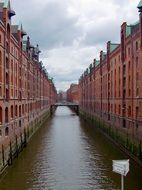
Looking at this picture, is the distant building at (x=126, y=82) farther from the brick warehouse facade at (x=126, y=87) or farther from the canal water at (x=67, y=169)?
the canal water at (x=67, y=169)

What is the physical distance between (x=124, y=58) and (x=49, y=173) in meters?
24.4

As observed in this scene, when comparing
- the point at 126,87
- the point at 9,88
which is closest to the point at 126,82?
the point at 126,87

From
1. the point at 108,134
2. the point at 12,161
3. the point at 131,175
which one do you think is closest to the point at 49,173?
the point at 12,161

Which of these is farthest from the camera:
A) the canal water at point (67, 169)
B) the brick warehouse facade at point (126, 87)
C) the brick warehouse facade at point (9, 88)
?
the brick warehouse facade at point (126, 87)

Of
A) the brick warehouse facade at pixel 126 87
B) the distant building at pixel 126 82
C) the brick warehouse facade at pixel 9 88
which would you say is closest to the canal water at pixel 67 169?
the brick warehouse facade at pixel 9 88

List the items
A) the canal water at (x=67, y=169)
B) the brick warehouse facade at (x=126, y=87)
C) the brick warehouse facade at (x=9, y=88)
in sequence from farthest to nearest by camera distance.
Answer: the brick warehouse facade at (x=126, y=87) < the brick warehouse facade at (x=9, y=88) < the canal water at (x=67, y=169)

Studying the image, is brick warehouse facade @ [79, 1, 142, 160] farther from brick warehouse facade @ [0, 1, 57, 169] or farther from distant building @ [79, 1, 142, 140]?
brick warehouse facade @ [0, 1, 57, 169]

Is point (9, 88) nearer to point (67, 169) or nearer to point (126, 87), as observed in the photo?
point (67, 169)

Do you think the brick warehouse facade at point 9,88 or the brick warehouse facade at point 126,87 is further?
the brick warehouse facade at point 126,87

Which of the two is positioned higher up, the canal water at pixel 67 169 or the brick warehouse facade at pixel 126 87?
the brick warehouse facade at pixel 126 87

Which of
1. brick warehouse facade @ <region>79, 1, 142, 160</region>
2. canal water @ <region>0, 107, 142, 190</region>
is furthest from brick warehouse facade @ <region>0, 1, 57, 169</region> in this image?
brick warehouse facade @ <region>79, 1, 142, 160</region>

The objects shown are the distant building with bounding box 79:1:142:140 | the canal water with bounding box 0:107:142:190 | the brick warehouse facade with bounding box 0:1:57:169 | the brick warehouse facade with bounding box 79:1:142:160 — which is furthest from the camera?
the distant building with bounding box 79:1:142:140

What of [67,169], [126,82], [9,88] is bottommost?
[67,169]

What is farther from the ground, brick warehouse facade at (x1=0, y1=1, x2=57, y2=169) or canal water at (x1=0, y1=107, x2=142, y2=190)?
brick warehouse facade at (x1=0, y1=1, x2=57, y2=169)
